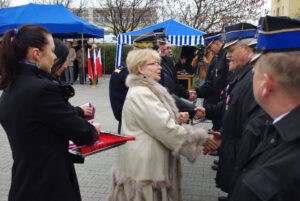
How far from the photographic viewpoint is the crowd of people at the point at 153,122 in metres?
1.17

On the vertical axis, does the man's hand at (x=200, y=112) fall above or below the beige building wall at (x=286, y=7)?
below

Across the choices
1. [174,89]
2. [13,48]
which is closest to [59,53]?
[13,48]

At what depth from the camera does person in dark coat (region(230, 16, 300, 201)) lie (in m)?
1.05

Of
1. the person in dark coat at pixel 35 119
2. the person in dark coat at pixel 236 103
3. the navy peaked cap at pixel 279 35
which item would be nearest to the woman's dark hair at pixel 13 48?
the person in dark coat at pixel 35 119

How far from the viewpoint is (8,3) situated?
34.5 meters

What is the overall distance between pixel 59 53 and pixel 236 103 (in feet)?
5.38

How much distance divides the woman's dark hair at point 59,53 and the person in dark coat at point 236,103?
158 cm

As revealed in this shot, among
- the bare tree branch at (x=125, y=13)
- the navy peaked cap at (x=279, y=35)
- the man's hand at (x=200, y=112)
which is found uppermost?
the bare tree branch at (x=125, y=13)

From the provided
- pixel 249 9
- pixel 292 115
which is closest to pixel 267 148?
pixel 292 115

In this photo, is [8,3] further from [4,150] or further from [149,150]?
[149,150]

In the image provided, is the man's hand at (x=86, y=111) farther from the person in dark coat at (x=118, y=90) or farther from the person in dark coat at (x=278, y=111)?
the person in dark coat at (x=278, y=111)

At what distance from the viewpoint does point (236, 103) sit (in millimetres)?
2678

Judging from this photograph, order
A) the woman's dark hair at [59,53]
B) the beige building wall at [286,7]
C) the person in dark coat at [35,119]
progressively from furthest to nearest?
the beige building wall at [286,7]
the woman's dark hair at [59,53]
the person in dark coat at [35,119]

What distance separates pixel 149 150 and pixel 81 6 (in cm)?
2932
